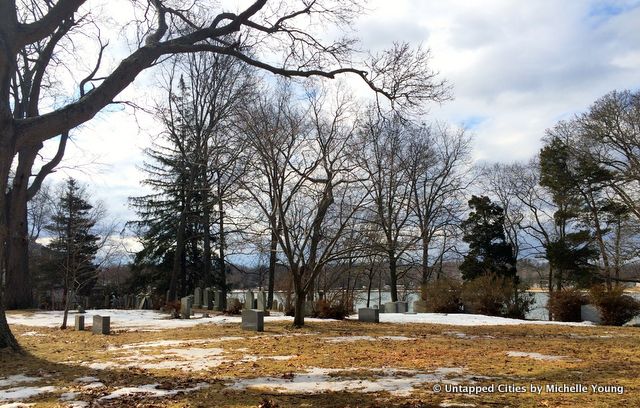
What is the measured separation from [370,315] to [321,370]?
34.8 ft

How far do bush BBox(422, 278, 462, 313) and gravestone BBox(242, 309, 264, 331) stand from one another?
490 inches

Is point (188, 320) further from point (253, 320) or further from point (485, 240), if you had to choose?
point (485, 240)

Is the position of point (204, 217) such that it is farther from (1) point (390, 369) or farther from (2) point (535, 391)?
(2) point (535, 391)

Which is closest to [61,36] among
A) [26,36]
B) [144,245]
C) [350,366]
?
[26,36]

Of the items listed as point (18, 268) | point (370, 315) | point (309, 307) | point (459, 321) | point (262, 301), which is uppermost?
point (18, 268)

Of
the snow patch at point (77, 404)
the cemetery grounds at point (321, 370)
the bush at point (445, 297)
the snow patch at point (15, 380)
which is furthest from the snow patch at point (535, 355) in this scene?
the bush at point (445, 297)

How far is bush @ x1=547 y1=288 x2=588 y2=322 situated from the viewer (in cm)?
2097

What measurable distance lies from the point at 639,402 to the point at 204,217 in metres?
27.2

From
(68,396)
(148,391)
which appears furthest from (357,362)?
(68,396)

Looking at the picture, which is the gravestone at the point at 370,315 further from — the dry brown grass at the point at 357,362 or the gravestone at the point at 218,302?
the gravestone at the point at 218,302

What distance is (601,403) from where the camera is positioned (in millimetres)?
5531

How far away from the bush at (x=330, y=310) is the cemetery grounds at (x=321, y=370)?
5038 millimetres

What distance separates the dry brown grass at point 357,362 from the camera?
579 centimetres

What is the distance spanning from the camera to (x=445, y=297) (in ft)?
80.0
